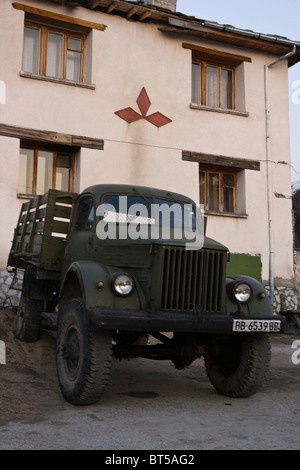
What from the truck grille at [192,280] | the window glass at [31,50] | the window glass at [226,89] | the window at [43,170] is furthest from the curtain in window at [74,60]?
the truck grille at [192,280]

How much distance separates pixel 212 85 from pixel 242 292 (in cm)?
977

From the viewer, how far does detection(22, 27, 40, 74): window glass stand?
11930 millimetres

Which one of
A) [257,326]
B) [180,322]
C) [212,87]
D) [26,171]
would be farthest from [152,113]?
[180,322]

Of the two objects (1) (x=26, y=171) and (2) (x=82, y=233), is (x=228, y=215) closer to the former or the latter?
(1) (x=26, y=171)

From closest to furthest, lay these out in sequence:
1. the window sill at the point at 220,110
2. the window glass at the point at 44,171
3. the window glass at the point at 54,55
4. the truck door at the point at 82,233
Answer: the truck door at the point at 82,233
the window glass at the point at 44,171
the window glass at the point at 54,55
the window sill at the point at 220,110

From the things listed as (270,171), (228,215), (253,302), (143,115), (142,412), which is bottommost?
(142,412)

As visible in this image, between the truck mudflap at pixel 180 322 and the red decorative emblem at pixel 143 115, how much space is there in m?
8.04

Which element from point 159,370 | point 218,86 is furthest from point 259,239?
point 159,370

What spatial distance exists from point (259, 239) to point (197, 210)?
7.00 metres

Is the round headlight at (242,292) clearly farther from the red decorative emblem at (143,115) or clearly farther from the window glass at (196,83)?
the window glass at (196,83)

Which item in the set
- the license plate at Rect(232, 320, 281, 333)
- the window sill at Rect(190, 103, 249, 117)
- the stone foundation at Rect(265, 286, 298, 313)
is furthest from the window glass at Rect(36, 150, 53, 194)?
the license plate at Rect(232, 320, 281, 333)

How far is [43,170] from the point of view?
39.0 feet

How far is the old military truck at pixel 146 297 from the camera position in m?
4.98

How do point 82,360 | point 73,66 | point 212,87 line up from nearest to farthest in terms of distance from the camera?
point 82,360, point 73,66, point 212,87
